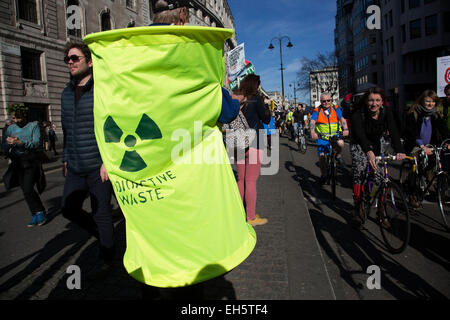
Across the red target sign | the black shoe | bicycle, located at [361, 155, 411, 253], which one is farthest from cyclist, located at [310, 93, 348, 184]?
the red target sign

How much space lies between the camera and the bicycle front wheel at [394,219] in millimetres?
3658

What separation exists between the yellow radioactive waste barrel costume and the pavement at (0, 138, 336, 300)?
1.38m

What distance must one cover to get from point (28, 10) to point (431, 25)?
1586 inches

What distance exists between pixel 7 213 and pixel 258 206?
176 inches

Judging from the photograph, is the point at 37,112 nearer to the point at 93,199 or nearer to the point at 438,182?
the point at 93,199

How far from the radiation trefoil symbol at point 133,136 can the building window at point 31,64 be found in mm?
23663

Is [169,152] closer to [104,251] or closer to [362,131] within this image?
[104,251]

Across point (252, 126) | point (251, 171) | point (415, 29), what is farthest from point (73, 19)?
point (415, 29)

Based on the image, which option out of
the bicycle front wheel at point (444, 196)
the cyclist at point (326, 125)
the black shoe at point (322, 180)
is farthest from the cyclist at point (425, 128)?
the black shoe at point (322, 180)

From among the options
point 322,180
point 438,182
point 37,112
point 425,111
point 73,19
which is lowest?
point 322,180

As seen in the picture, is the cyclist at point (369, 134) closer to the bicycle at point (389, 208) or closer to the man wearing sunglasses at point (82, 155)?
the bicycle at point (389, 208)

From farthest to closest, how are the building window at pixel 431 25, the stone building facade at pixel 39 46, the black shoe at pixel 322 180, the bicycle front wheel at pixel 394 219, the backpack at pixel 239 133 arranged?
the building window at pixel 431 25, the stone building facade at pixel 39 46, the black shoe at pixel 322 180, the backpack at pixel 239 133, the bicycle front wheel at pixel 394 219

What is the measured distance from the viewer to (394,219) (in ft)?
12.7
